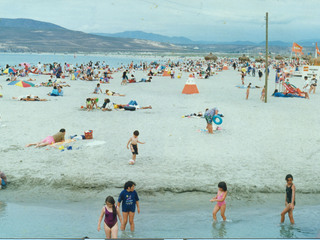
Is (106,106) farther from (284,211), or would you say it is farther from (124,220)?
(284,211)

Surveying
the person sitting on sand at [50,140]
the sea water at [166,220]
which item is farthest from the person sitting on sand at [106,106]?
the sea water at [166,220]

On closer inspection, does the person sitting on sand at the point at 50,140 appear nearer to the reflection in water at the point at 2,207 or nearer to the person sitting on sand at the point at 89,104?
the reflection in water at the point at 2,207

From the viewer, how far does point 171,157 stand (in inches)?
362

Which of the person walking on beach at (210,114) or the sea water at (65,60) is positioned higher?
the sea water at (65,60)

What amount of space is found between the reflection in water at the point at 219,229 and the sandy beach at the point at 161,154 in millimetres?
1199

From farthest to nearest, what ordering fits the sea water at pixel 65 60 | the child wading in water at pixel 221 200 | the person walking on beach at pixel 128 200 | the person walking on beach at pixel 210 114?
the sea water at pixel 65 60, the person walking on beach at pixel 210 114, the child wading in water at pixel 221 200, the person walking on beach at pixel 128 200

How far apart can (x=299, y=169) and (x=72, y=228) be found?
581cm

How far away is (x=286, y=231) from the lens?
220 inches

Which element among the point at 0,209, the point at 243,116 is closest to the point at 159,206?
the point at 0,209

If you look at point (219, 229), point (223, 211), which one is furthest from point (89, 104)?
point (219, 229)

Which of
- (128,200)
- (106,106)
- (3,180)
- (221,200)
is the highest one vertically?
(106,106)

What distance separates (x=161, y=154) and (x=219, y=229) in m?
4.03

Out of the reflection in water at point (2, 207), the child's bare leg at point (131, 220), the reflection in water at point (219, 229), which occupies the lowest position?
the reflection in water at point (219, 229)

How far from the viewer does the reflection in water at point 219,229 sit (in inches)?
216
